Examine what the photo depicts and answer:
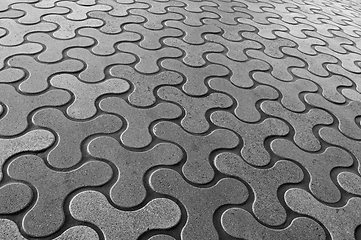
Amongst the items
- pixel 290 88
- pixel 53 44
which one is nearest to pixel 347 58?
pixel 290 88

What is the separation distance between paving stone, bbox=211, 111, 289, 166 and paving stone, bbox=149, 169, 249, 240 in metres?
0.28

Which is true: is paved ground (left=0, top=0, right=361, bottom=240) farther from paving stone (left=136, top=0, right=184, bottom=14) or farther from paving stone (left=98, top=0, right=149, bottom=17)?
paving stone (left=136, top=0, right=184, bottom=14)

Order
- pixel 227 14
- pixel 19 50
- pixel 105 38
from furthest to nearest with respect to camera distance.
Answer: pixel 227 14, pixel 105 38, pixel 19 50

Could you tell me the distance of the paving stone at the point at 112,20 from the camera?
345cm

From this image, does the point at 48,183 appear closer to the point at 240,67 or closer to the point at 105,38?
the point at 105,38

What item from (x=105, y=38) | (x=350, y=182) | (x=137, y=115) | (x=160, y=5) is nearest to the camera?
(x=350, y=182)

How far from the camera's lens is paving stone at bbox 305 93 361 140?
2568mm

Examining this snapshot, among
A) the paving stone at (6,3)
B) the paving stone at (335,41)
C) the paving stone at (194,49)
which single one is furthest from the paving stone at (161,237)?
the paving stone at (335,41)

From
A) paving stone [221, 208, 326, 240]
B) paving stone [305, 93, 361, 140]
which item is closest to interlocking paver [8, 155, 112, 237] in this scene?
paving stone [221, 208, 326, 240]

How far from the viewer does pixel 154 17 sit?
388 centimetres

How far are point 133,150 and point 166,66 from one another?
3.65 feet

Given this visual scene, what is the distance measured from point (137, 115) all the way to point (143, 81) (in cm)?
45

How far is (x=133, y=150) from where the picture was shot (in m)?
2.07

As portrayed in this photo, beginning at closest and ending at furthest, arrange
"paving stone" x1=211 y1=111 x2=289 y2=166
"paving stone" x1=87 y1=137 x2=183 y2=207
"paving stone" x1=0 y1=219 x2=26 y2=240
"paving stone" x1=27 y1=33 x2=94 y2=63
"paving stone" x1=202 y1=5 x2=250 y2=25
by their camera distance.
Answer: "paving stone" x1=0 y1=219 x2=26 y2=240 < "paving stone" x1=87 y1=137 x2=183 y2=207 < "paving stone" x1=211 y1=111 x2=289 y2=166 < "paving stone" x1=27 y1=33 x2=94 y2=63 < "paving stone" x1=202 y1=5 x2=250 y2=25
